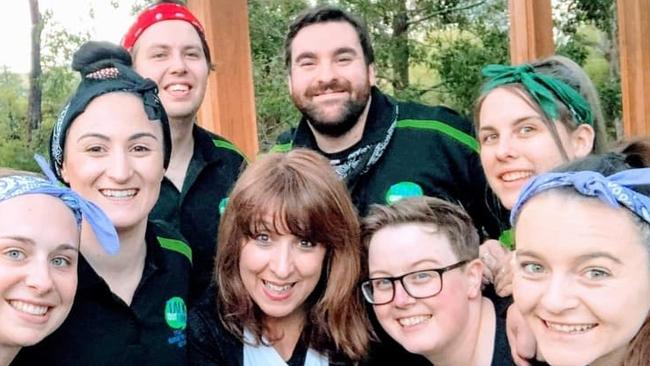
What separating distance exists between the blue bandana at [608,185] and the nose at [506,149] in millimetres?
539

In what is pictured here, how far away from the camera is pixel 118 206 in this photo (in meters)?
2.20

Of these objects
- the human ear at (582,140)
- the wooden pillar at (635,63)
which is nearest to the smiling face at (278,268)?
the human ear at (582,140)

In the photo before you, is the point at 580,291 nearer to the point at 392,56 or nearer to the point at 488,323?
the point at 488,323

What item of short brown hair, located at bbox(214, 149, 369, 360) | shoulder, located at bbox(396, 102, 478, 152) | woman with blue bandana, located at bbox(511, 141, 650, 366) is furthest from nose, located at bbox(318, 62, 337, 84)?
woman with blue bandana, located at bbox(511, 141, 650, 366)

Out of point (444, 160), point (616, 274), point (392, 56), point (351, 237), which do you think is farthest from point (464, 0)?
point (616, 274)

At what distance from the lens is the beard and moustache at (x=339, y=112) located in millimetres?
2938

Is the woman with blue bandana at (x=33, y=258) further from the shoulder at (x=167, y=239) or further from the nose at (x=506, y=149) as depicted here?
the nose at (x=506, y=149)

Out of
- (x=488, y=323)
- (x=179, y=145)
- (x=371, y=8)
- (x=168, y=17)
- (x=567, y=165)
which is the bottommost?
(x=488, y=323)

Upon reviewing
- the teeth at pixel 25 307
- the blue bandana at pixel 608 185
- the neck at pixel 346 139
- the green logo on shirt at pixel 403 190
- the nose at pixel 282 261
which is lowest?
the teeth at pixel 25 307

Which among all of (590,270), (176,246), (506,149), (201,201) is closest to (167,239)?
(176,246)

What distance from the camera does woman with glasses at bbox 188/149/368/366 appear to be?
7.32 ft

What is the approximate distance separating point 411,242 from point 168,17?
4.58ft

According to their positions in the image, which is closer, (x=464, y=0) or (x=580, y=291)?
(x=580, y=291)

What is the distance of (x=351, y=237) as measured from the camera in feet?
7.52
